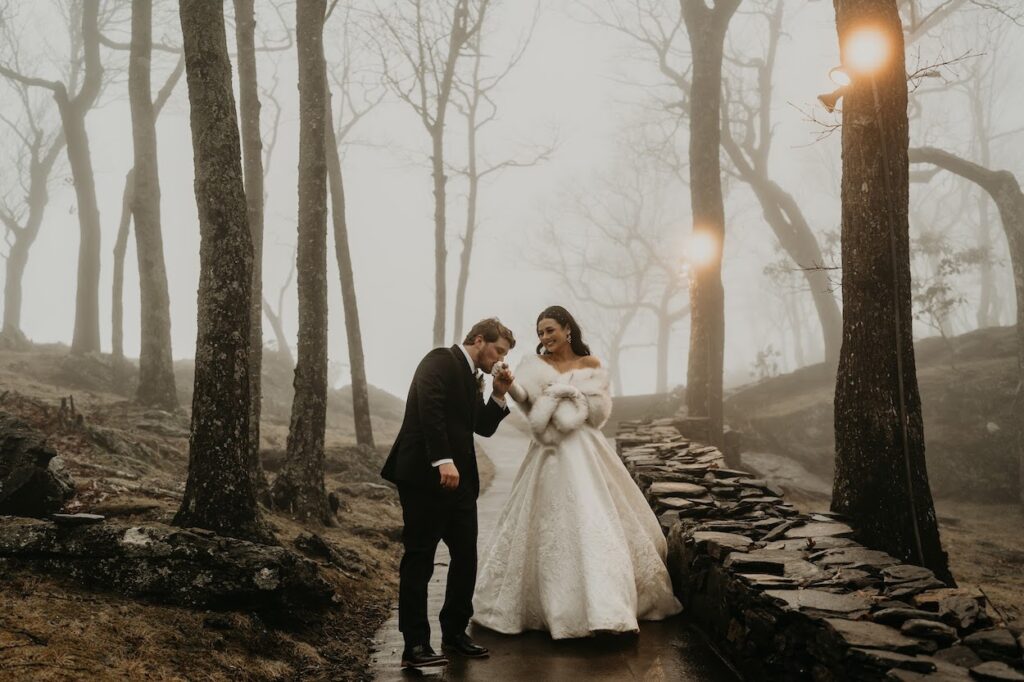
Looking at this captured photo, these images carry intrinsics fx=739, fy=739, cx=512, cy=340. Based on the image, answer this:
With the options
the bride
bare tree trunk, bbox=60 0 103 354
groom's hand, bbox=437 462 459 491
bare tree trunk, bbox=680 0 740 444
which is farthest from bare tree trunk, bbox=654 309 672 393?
groom's hand, bbox=437 462 459 491

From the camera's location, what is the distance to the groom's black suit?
479 cm

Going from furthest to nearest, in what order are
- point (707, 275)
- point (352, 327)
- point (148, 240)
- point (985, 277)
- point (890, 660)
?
point (985, 277) < point (352, 327) < point (148, 240) < point (707, 275) < point (890, 660)

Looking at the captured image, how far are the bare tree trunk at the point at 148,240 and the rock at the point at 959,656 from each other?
13.9 m

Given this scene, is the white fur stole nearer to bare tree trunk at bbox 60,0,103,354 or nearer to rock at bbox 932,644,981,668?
rock at bbox 932,644,981,668

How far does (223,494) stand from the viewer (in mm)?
5633

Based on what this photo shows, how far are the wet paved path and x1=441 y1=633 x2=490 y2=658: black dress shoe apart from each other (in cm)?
6

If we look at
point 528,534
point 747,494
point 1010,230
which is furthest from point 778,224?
point 528,534

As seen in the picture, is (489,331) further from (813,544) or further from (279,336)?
(279,336)

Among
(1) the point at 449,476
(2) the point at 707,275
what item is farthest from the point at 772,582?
(2) the point at 707,275

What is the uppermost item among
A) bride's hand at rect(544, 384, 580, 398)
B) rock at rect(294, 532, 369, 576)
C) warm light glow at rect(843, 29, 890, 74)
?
warm light glow at rect(843, 29, 890, 74)

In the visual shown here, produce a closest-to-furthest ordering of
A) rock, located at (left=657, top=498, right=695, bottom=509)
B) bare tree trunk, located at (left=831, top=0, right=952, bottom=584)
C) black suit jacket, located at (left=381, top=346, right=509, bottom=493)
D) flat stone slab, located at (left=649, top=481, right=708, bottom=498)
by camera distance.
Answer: black suit jacket, located at (left=381, top=346, right=509, bottom=493)
bare tree trunk, located at (left=831, top=0, right=952, bottom=584)
rock, located at (left=657, top=498, right=695, bottom=509)
flat stone slab, located at (left=649, top=481, right=708, bottom=498)

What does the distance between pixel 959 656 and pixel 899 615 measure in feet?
1.39

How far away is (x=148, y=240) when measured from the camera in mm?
15211

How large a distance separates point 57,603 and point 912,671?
439 centimetres
